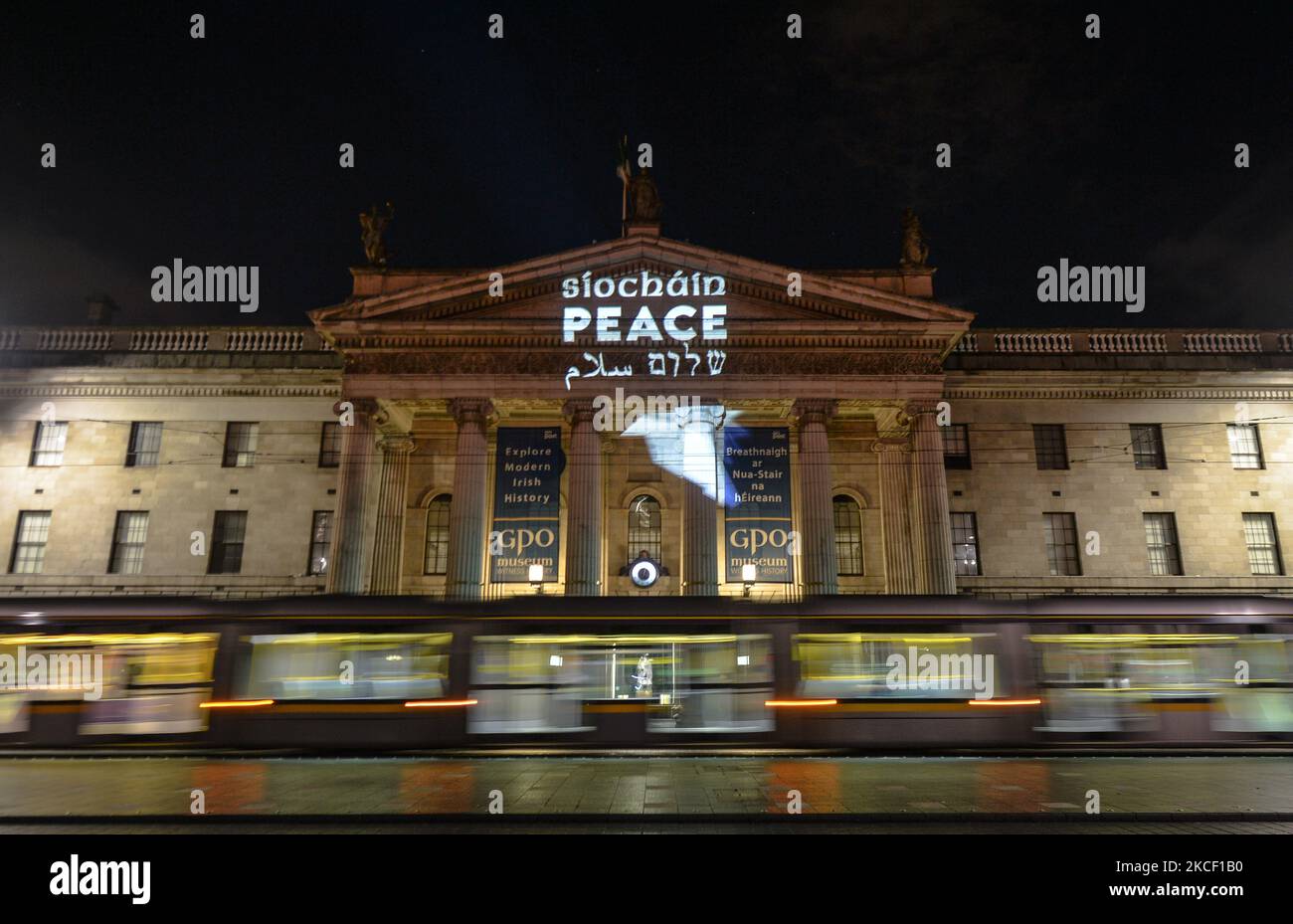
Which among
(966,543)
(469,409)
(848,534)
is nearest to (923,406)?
(848,534)

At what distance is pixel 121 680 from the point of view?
647 inches

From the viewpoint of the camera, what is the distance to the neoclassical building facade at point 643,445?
28812mm

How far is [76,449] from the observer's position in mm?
33781

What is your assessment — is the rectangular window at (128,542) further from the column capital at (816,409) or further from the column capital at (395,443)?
the column capital at (816,409)

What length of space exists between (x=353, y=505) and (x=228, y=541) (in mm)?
7756

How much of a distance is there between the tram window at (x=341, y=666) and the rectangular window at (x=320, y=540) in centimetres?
1673

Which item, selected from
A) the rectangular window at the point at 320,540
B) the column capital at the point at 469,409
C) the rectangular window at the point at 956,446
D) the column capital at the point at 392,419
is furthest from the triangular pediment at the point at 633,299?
the rectangular window at the point at 320,540

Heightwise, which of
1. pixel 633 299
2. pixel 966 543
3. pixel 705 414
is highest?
pixel 633 299

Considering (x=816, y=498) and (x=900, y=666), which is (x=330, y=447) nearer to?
(x=816, y=498)

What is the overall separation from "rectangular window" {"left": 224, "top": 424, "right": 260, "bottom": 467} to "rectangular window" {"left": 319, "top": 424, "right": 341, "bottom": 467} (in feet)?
9.09

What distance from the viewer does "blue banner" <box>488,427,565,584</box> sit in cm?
2728

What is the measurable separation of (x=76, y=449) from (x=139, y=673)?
73.3 ft

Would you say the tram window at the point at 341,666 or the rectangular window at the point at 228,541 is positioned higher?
the rectangular window at the point at 228,541
